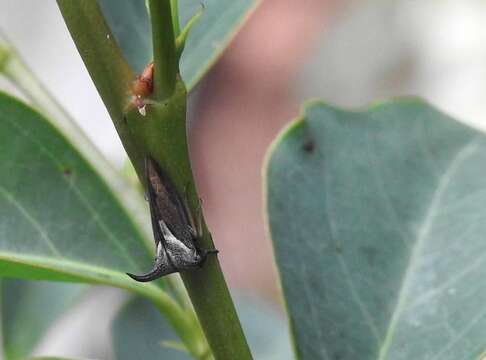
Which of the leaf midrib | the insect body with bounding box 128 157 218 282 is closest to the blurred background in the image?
the leaf midrib

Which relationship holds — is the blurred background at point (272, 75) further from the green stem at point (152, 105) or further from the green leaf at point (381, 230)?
the green stem at point (152, 105)

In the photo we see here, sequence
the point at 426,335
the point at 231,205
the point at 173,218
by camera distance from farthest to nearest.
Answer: the point at 231,205 → the point at 426,335 → the point at 173,218

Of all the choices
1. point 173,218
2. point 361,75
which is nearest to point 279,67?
point 361,75

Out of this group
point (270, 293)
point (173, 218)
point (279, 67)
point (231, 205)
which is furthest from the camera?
point (279, 67)

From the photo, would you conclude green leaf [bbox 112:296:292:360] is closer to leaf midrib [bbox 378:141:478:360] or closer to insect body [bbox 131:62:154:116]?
leaf midrib [bbox 378:141:478:360]

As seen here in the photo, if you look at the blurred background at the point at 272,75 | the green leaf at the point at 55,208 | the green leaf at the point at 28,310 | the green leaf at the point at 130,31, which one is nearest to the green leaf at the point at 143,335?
the green leaf at the point at 28,310

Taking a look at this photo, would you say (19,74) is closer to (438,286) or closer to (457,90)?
(438,286)
